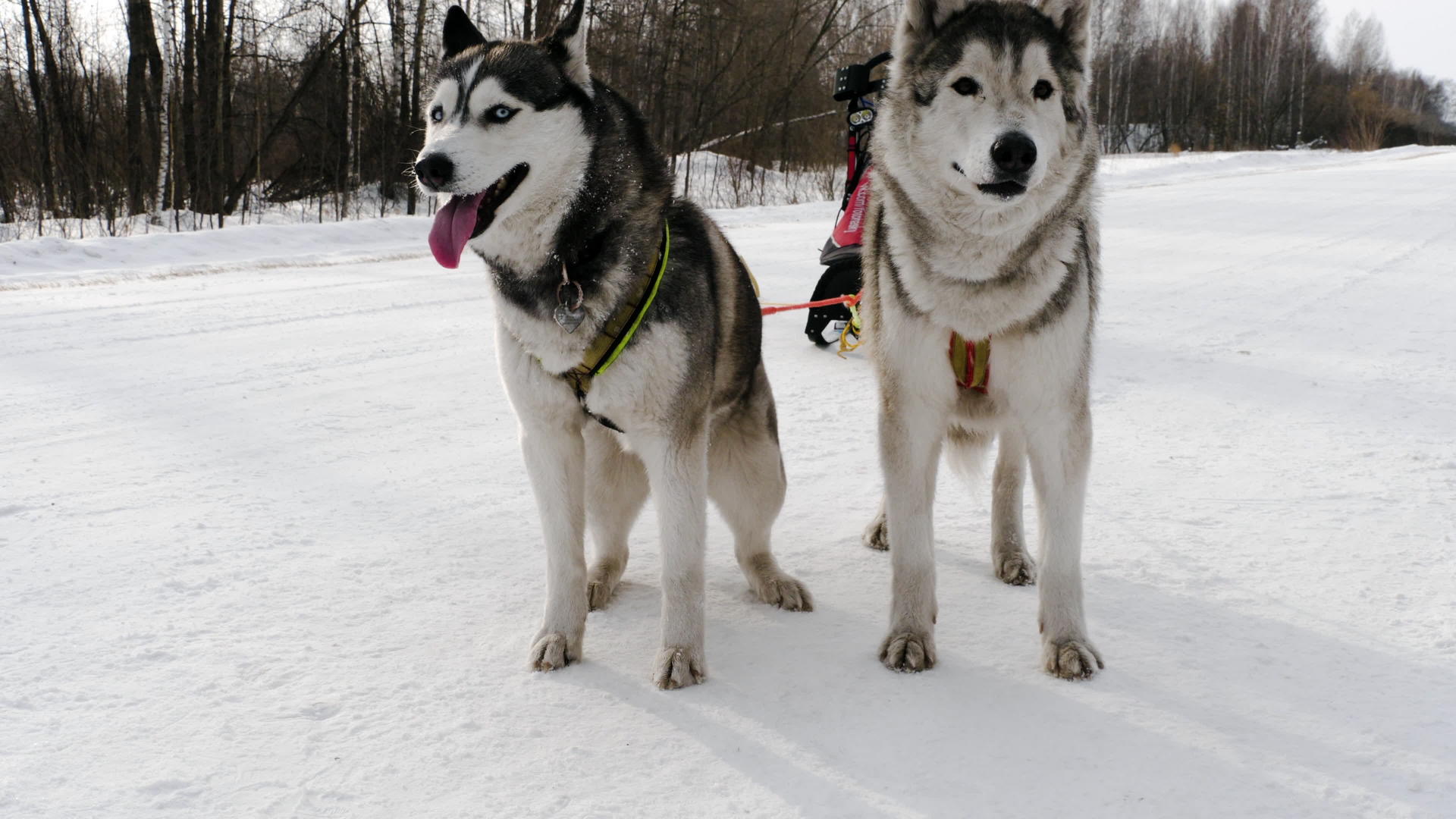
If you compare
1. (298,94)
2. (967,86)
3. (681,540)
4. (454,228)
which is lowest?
(681,540)

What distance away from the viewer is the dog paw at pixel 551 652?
2547 millimetres

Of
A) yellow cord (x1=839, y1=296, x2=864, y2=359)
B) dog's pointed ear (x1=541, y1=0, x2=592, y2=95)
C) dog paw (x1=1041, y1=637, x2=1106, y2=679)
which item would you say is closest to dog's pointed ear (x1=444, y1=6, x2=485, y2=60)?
dog's pointed ear (x1=541, y1=0, x2=592, y2=95)

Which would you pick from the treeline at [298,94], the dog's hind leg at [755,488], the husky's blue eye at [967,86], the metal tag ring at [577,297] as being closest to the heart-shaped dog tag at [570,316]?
the metal tag ring at [577,297]

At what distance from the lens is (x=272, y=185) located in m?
17.4

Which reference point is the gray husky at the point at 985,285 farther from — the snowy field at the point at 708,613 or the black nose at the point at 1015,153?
the snowy field at the point at 708,613

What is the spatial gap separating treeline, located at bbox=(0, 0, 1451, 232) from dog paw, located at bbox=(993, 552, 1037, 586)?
742 cm

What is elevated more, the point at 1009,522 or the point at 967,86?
the point at 967,86

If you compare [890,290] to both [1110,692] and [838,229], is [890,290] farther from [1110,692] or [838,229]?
[838,229]

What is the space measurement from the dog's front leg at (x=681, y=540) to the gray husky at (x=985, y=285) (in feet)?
1.56

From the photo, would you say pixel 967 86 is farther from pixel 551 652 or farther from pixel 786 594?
pixel 551 652

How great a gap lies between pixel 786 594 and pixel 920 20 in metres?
1.56

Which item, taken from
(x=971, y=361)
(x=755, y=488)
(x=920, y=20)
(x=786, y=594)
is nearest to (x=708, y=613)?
(x=786, y=594)

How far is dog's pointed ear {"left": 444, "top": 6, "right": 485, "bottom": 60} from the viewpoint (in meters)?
2.58

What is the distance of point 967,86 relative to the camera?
2.39 m
